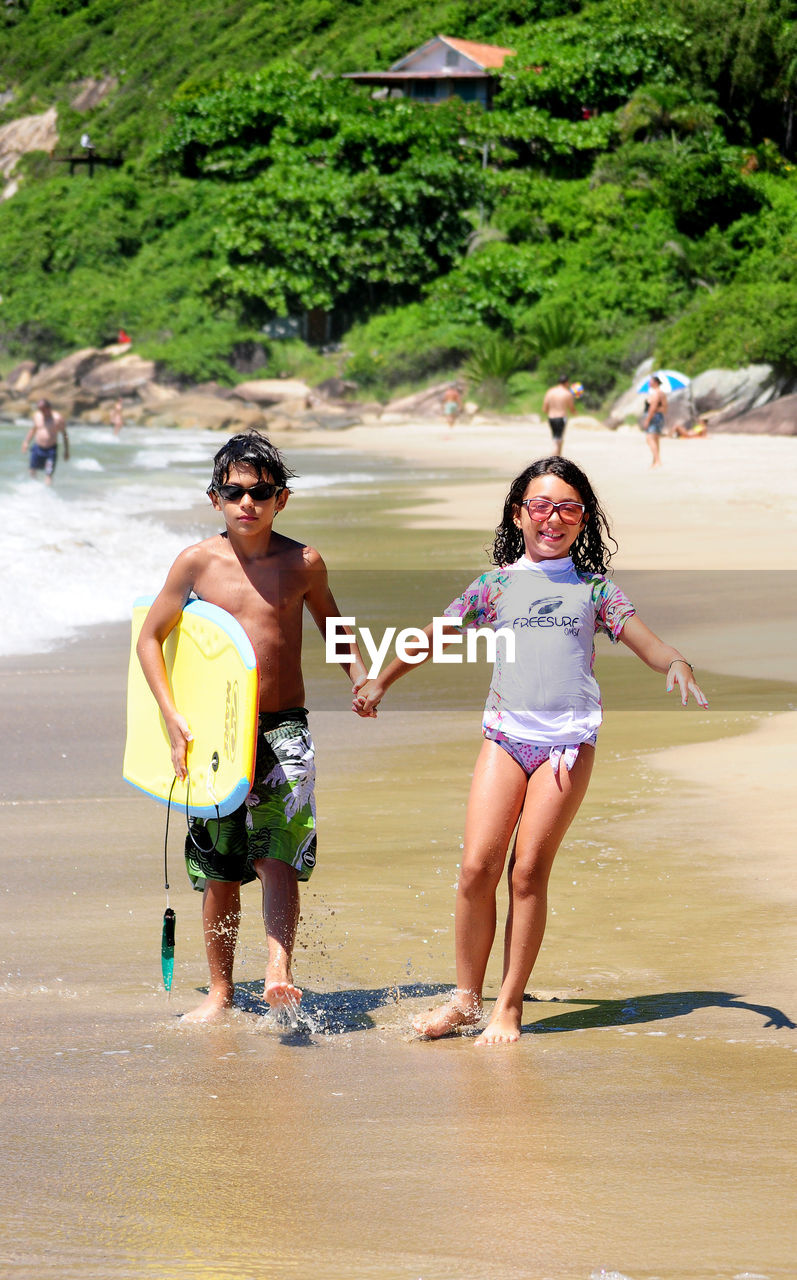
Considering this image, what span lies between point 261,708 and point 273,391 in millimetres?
44255

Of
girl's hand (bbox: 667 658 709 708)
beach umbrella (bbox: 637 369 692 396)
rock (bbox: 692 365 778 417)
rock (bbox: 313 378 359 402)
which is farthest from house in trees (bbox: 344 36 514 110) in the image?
girl's hand (bbox: 667 658 709 708)

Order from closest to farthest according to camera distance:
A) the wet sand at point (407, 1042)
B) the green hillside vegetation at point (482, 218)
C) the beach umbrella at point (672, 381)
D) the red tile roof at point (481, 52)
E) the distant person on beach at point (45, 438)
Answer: the wet sand at point (407, 1042)
the distant person on beach at point (45, 438)
the beach umbrella at point (672, 381)
the green hillside vegetation at point (482, 218)
the red tile roof at point (481, 52)

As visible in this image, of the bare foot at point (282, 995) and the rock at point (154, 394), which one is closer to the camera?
the bare foot at point (282, 995)

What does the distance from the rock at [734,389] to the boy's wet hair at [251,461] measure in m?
32.7

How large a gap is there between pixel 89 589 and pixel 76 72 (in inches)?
3157

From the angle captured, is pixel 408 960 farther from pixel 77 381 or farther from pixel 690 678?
pixel 77 381

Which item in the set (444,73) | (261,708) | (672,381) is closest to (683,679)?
(261,708)

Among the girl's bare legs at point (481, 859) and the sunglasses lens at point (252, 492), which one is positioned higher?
the sunglasses lens at point (252, 492)

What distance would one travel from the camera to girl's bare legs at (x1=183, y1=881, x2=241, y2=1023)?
3.88m

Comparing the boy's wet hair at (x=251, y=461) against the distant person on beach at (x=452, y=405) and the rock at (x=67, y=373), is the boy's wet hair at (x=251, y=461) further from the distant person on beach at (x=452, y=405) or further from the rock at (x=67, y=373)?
the rock at (x=67, y=373)

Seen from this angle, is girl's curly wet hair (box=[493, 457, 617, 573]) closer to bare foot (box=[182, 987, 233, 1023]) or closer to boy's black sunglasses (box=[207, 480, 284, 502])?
boy's black sunglasses (box=[207, 480, 284, 502])

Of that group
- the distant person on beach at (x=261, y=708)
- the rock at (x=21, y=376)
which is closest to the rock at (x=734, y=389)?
the rock at (x=21, y=376)

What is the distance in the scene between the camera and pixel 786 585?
11414mm

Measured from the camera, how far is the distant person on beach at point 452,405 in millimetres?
40781
